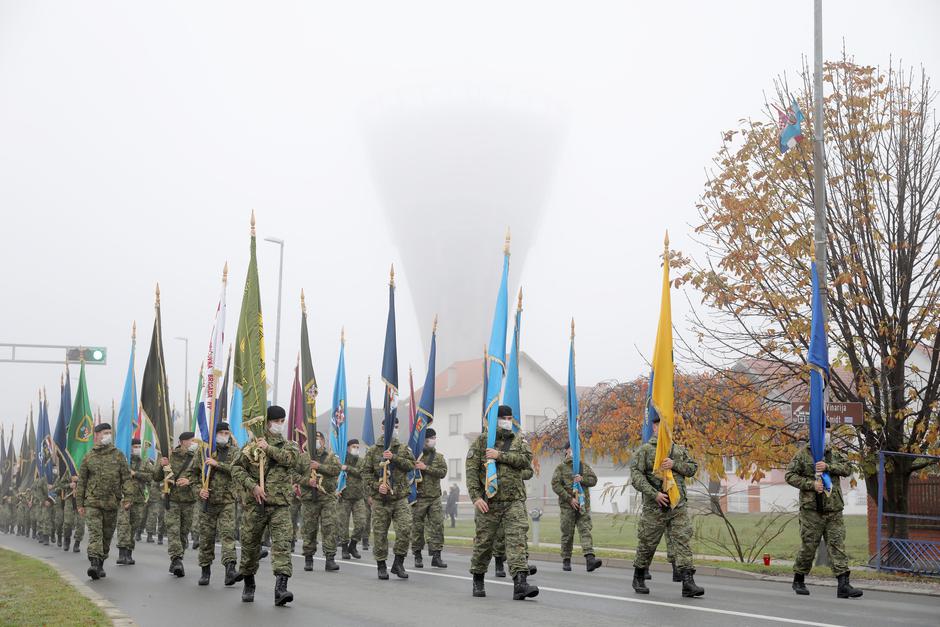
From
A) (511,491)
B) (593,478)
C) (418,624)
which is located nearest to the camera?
(418,624)

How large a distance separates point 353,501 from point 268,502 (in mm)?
8111

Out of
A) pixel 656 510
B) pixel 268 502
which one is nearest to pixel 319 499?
pixel 268 502

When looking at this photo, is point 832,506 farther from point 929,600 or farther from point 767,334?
point 767,334

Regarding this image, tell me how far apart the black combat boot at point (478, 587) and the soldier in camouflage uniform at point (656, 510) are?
1799 millimetres

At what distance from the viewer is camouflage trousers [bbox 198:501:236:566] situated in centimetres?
1316

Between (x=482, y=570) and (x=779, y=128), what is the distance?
33.2ft

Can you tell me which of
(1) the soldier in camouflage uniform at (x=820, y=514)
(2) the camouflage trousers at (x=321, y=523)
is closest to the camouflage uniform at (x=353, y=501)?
(2) the camouflage trousers at (x=321, y=523)

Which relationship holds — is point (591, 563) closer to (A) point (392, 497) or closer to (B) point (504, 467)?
(A) point (392, 497)

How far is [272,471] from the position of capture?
1123 cm

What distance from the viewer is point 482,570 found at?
37.0ft

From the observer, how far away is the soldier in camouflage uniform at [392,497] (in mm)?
14000

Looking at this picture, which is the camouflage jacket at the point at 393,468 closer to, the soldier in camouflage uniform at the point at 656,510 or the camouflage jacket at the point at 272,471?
the camouflage jacket at the point at 272,471

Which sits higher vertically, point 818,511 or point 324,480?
point 324,480

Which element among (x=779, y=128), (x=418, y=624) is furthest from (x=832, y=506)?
(x=779, y=128)
